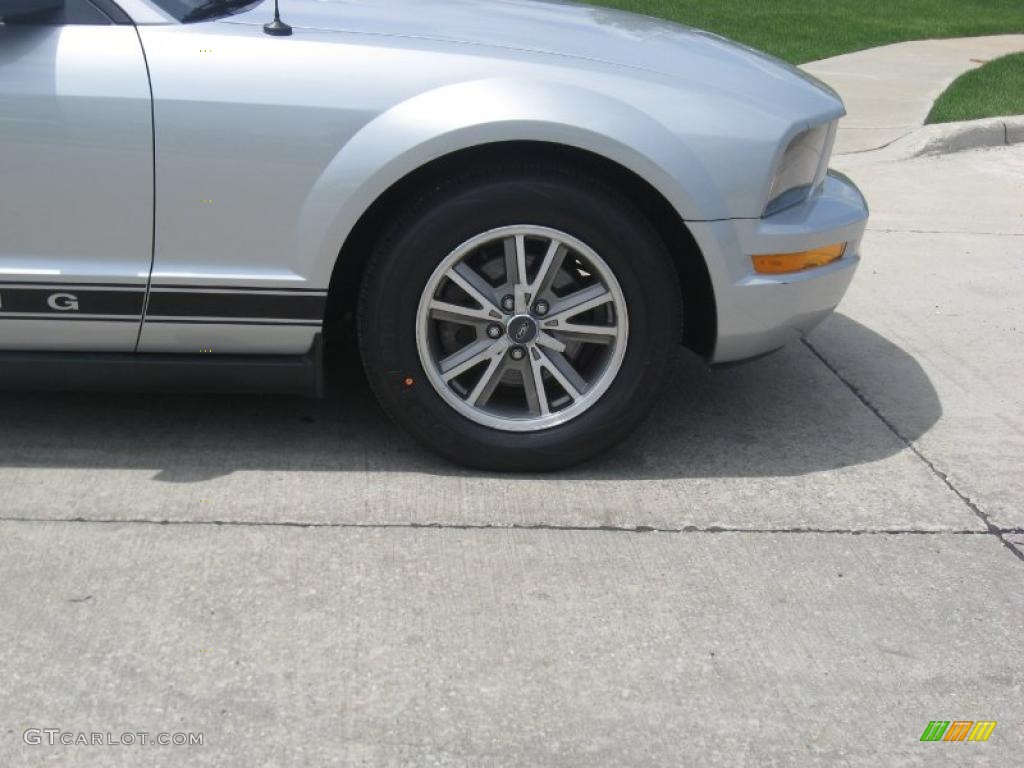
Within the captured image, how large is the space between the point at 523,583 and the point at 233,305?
1121mm

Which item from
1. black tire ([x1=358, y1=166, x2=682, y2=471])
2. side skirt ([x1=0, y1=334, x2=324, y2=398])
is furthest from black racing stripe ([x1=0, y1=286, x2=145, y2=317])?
black tire ([x1=358, y1=166, x2=682, y2=471])

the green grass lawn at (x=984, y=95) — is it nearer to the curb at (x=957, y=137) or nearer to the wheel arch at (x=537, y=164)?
the curb at (x=957, y=137)

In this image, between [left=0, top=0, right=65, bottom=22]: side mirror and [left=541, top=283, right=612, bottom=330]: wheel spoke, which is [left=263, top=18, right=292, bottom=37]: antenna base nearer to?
[left=0, top=0, right=65, bottom=22]: side mirror

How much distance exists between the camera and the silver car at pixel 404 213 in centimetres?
359

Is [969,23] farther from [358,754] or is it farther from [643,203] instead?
[358,754]

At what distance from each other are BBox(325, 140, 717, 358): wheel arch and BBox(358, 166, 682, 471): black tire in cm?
5

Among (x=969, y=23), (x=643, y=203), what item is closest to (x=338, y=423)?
(x=643, y=203)

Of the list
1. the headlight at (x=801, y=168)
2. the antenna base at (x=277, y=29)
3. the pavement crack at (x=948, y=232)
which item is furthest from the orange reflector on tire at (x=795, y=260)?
the pavement crack at (x=948, y=232)

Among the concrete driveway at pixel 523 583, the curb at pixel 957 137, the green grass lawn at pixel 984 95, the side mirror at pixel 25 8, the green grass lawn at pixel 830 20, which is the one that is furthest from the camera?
the green grass lawn at pixel 830 20

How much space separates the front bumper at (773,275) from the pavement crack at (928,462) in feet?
1.76

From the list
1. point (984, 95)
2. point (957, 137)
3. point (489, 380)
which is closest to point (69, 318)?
point (489, 380)

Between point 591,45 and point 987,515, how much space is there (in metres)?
1.74

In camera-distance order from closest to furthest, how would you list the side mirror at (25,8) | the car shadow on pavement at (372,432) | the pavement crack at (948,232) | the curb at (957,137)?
1. the side mirror at (25,8)
2. the car shadow on pavement at (372,432)
3. the pavement crack at (948,232)
4. the curb at (957,137)

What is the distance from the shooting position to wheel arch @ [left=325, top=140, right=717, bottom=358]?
373 centimetres
